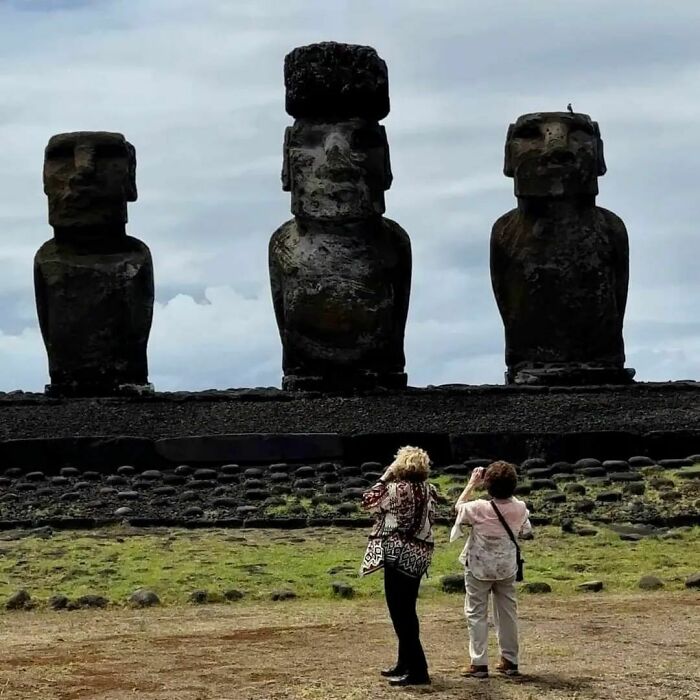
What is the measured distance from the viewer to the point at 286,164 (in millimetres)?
20016

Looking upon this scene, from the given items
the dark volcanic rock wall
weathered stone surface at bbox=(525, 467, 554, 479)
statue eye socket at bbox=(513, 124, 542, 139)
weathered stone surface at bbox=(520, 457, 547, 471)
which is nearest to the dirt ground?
weathered stone surface at bbox=(525, 467, 554, 479)

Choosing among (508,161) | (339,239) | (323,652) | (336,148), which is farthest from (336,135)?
(323,652)

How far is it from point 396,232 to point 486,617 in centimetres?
1143

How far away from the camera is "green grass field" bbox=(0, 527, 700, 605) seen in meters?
11.9

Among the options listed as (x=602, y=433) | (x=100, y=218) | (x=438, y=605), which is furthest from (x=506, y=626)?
(x=100, y=218)

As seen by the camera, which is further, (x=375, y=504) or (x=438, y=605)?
(x=438, y=605)

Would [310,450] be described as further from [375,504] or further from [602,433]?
[375,504]

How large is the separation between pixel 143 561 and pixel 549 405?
649 cm

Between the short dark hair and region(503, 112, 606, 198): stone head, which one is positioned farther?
region(503, 112, 606, 198): stone head

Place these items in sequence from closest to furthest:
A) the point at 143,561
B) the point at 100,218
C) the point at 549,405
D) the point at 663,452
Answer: the point at 143,561
the point at 663,452
the point at 549,405
the point at 100,218

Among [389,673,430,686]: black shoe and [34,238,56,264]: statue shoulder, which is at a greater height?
[34,238,56,264]: statue shoulder

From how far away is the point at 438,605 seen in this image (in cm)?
1127

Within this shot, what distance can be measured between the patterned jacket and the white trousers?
322mm

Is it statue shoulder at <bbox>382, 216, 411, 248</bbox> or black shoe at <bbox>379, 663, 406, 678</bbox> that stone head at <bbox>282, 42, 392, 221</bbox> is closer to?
statue shoulder at <bbox>382, 216, 411, 248</bbox>
